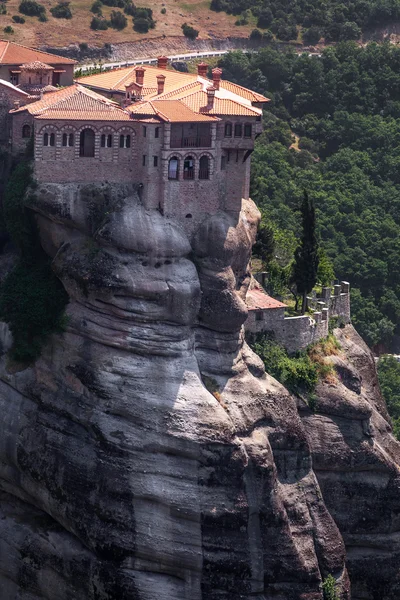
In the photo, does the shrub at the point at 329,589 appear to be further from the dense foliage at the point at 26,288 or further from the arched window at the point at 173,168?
the arched window at the point at 173,168

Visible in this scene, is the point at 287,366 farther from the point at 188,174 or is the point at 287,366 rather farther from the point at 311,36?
the point at 311,36

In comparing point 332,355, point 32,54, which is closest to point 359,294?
point 332,355

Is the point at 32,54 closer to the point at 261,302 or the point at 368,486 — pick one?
the point at 261,302

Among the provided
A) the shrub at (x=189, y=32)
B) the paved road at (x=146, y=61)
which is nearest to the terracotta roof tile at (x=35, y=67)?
the paved road at (x=146, y=61)


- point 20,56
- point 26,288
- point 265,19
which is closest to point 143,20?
point 265,19

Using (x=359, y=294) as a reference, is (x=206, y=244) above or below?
above
